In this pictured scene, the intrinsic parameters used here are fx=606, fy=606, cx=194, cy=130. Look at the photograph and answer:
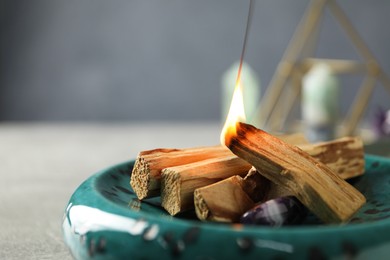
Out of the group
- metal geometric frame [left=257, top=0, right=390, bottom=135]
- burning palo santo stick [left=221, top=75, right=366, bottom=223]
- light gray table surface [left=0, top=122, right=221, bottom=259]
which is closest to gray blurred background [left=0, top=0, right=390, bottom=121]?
light gray table surface [left=0, top=122, right=221, bottom=259]

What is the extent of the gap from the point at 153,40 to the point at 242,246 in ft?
6.60

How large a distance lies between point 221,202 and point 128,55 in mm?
1951

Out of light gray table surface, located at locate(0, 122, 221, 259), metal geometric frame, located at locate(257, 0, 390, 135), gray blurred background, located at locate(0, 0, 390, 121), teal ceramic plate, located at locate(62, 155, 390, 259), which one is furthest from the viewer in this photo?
gray blurred background, located at locate(0, 0, 390, 121)

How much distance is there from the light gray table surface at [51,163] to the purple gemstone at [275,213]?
0.69 ft

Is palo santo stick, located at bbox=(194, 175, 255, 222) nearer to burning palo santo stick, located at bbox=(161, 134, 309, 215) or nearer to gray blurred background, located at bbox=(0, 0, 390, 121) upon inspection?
burning palo santo stick, located at bbox=(161, 134, 309, 215)

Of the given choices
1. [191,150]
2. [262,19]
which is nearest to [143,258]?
[191,150]

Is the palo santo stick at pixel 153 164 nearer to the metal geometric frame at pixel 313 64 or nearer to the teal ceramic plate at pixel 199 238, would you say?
the teal ceramic plate at pixel 199 238

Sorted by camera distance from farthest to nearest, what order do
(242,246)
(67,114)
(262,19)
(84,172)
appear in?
1. (67,114)
2. (262,19)
3. (84,172)
4. (242,246)

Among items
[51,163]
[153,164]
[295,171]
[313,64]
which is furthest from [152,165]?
[313,64]

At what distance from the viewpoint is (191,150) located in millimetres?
472

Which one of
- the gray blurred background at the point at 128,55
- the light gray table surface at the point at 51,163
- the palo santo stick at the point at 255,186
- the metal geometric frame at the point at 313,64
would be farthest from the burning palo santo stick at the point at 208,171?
the gray blurred background at the point at 128,55

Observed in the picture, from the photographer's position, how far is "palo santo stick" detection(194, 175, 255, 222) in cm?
38

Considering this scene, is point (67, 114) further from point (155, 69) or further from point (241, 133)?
point (241, 133)

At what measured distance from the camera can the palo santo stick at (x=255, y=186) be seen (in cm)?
38
